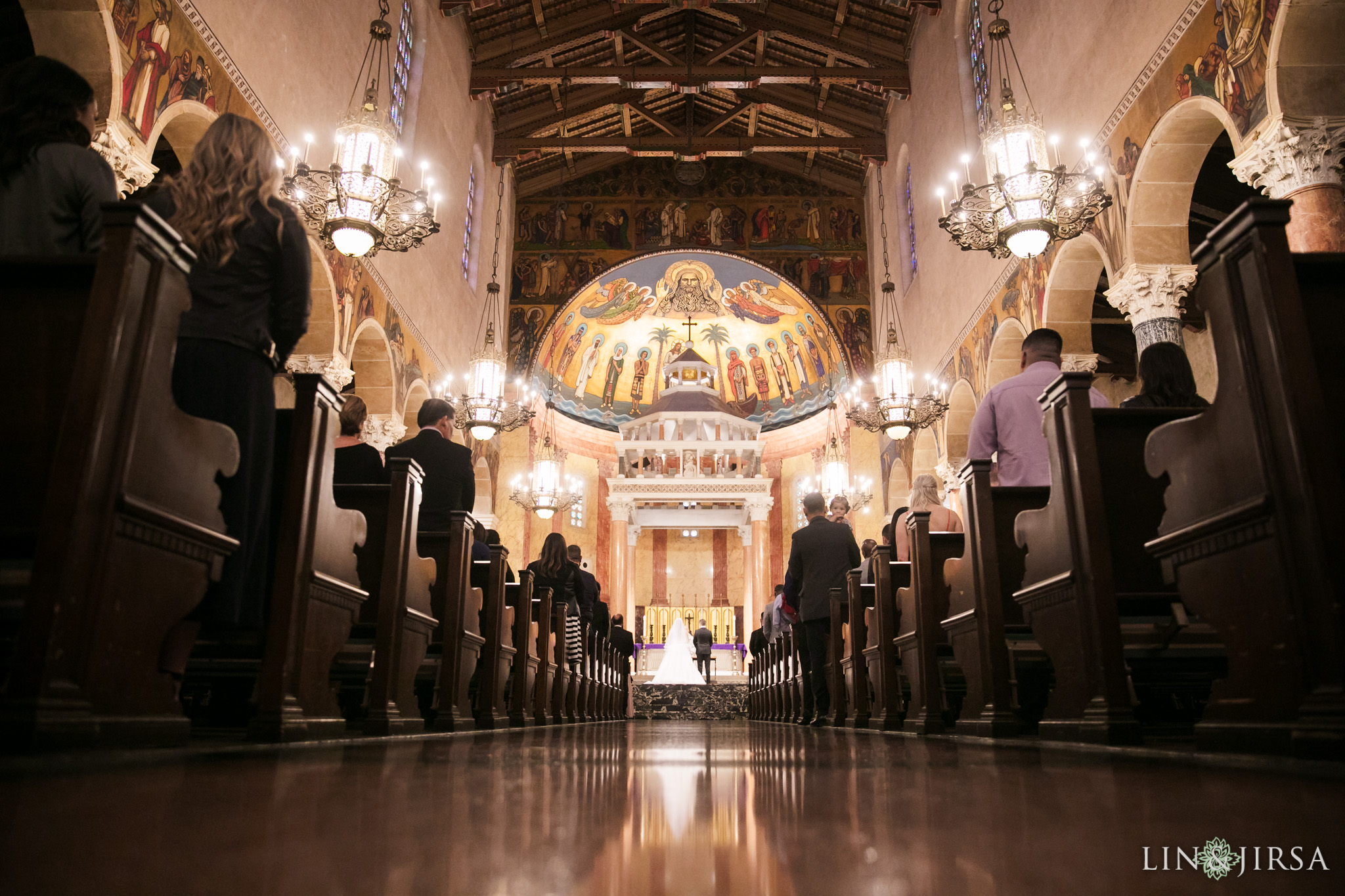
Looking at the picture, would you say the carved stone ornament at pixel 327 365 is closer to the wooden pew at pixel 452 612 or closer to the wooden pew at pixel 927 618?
the wooden pew at pixel 452 612

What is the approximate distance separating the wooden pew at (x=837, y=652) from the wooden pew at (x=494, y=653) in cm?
228

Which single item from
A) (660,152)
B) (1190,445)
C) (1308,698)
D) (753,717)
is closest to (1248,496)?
(1190,445)

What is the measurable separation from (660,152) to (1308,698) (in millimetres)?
14956

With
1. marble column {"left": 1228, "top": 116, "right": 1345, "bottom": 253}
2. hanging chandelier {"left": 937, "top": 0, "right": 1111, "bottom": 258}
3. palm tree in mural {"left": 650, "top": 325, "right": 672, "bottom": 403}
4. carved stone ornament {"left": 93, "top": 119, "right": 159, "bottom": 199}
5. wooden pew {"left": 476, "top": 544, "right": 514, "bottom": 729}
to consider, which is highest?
palm tree in mural {"left": 650, "top": 325, "right": 672, "bottom": 403}

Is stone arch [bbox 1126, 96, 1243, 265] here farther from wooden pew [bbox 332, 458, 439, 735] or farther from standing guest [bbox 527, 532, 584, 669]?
wooden pew [bbox 332, 458, 439, 735]

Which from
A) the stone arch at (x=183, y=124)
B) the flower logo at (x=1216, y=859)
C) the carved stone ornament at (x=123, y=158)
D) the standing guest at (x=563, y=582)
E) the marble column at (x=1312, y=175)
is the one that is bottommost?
the flower logo at (x=1216, y=859)

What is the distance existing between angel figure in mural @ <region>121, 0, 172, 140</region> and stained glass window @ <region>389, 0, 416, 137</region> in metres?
4.51

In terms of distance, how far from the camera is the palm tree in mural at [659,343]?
22.0 metres

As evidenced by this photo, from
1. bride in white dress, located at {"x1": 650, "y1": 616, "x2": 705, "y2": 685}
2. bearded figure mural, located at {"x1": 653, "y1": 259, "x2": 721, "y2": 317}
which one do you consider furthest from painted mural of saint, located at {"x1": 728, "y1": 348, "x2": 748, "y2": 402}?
bride in white dress, located at {"x1": 650, "y1": 616, "x2": 705, "y2": 685}

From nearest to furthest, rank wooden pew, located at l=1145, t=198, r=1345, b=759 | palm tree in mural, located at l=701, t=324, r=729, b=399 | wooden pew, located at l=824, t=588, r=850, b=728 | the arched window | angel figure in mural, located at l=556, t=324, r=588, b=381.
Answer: wooden pew, located at l=1145, t=198, r=1345, b=759
wooden pew, located at l=824, t=588, r=850, b=728
the arched window
angel figure in mural, located at l=556, t=324, r=588, b=381
palm tree in mural, located at l=701, t=324, r=729, b=399

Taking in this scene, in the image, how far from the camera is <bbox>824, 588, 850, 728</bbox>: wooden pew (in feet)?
19.9

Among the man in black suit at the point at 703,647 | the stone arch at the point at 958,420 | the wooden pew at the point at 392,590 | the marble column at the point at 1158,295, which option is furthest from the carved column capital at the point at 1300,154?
the man in black suit at the point at 703,647

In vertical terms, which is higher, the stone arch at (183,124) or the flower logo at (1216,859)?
the stone arch at (183,124)

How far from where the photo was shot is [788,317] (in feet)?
66.4
